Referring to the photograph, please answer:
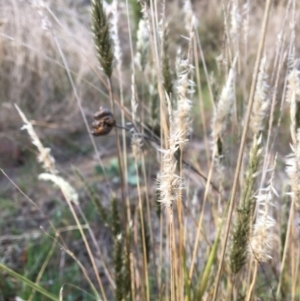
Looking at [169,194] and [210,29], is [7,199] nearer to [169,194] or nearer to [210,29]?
[169,194]

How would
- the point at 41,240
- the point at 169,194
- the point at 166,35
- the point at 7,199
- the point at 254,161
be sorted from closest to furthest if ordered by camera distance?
1. the point at 169,194
2. the point at 254,161
3. the point at 166,35
4. the point at 41,240
5. the point at 7,199

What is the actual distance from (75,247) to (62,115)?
5.29 feet

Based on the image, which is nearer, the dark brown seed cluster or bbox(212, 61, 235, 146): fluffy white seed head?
bbox(212, 61, 235, 146): fluffy white seed head

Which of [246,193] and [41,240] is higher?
[246,193]

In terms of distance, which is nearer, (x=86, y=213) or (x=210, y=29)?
(x=86, y=213)

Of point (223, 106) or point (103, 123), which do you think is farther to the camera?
point (103, 123)

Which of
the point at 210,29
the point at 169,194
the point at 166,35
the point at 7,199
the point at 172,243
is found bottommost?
the point at 7,199

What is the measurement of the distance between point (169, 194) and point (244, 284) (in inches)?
23.2

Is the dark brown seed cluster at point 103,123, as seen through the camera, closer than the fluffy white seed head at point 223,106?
No

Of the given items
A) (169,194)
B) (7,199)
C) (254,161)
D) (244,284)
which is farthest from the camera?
(7,199)

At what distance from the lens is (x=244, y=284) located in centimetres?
113

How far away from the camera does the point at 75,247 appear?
6.88 feet

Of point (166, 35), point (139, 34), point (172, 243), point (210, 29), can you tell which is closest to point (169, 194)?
point (172, 243)

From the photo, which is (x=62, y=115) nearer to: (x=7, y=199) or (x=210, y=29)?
(x=7, y=199)
